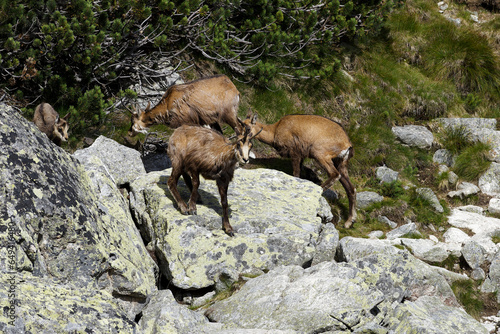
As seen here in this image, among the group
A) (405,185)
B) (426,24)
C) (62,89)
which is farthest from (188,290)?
(426,24)

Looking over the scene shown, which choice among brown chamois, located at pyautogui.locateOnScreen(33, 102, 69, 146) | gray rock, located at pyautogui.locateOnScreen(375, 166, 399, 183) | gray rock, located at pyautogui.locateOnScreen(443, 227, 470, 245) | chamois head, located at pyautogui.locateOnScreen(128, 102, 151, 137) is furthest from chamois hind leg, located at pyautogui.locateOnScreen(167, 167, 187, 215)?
gray rock, located at pyautogui.locateOnScreen(375, 166, 399, 183)

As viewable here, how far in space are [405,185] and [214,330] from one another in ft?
25.1

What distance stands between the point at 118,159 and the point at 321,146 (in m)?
4.35

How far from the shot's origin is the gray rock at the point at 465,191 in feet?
39.2

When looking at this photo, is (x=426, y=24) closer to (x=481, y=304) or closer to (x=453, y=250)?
(x=453, y=250)

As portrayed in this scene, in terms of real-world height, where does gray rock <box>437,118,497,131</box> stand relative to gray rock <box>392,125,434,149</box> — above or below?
above

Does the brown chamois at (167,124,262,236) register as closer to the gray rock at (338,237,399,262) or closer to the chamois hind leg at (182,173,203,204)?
the chamois hind leg at (182,173,203,204)

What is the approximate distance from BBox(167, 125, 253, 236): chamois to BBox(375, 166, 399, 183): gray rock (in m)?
5.51

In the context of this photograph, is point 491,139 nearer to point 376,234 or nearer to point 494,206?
point 494,206

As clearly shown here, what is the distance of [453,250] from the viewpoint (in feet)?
31.9

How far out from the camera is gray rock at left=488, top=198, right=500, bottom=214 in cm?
1132

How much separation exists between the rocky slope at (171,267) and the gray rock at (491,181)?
12.6 feet

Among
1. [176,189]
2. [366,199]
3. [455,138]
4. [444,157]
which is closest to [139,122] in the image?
[176,189]

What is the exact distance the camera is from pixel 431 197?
11.4 m
